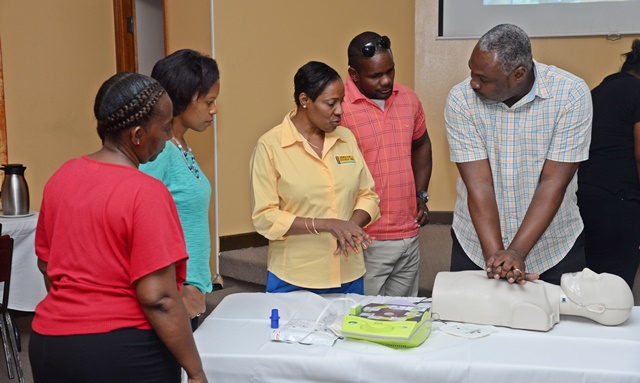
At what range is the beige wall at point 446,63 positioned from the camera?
13.3 feet

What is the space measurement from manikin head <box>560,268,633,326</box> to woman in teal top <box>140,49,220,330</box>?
1.05 m

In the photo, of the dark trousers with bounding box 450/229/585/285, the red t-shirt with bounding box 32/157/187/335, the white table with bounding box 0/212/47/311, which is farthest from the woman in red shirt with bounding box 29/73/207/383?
the white table with bounding box 0/212/47/311

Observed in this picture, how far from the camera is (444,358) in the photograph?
1.75 metres

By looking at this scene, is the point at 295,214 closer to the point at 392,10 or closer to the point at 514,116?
the point at 514,116

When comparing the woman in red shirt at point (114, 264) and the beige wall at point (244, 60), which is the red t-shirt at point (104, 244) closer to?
the woman in red shirt at point (114, 264)

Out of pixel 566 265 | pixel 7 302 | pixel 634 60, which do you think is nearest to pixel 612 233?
pixel 566 265

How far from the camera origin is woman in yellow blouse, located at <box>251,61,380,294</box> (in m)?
2.32

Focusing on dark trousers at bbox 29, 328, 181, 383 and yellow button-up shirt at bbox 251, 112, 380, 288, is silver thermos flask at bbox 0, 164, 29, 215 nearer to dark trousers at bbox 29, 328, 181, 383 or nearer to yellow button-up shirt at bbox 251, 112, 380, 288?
yellow button-up shirt at bbox 251, 112, 380, 288

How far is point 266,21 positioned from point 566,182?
8.01ft

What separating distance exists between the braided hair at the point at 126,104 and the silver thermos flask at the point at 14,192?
8.23ft

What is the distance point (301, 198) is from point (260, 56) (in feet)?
6.86

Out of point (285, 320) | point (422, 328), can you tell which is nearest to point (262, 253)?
point (285, 320)

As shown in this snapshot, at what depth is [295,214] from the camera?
2.37m

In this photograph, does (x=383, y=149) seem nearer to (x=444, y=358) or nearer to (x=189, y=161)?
(x=189, y=161)
